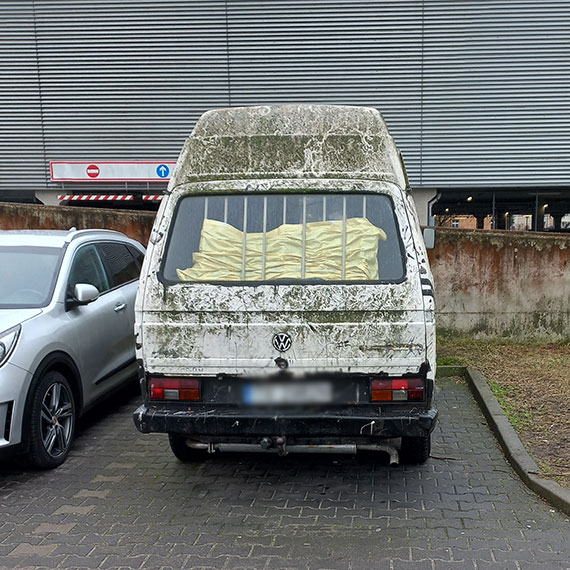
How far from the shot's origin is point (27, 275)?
485 cm

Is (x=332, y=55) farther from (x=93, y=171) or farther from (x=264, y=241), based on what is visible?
(x=264, y=241)

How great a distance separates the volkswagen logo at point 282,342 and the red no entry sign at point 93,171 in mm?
11887

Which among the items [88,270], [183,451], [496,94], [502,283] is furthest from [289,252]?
[496,94]

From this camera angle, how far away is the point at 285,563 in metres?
3.07

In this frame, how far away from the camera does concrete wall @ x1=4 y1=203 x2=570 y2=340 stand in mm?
7504

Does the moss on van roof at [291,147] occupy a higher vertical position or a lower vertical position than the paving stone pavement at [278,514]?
higher

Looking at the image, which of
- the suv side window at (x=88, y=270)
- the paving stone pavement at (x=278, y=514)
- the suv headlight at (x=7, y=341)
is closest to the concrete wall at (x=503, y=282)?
the paving stone pavement at (x=278, y=514)

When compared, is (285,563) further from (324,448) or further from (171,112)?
(171,112)

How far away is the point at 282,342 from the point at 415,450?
4.74 ft

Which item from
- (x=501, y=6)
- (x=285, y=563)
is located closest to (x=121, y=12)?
(x=501, y=6)

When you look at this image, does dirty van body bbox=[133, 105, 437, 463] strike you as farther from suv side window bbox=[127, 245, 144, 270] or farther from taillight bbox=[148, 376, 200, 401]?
suv side window bbox=[127, 245, 144, 270]

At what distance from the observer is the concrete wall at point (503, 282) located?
750 centimetres

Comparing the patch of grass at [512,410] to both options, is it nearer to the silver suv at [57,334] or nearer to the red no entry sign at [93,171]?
the silver suv at [57,334]

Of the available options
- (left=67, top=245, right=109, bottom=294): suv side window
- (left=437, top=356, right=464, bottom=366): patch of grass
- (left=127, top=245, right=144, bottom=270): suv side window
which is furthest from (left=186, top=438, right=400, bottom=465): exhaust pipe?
(left=437, top=356, right=464, bottom=366): patch of grass
